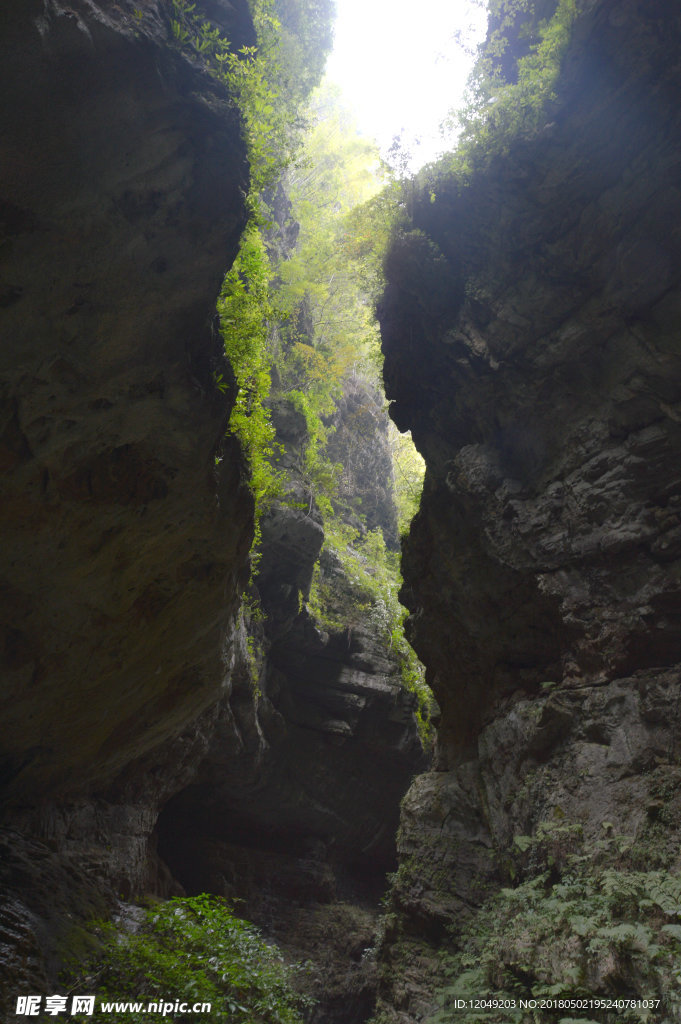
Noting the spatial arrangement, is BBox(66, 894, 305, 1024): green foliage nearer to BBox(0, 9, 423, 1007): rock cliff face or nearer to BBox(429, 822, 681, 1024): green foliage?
BBox(0, 9, 423, 1007): rock cliff face

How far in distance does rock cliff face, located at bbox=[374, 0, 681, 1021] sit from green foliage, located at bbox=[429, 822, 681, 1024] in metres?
0.40

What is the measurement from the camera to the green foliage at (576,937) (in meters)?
4.05

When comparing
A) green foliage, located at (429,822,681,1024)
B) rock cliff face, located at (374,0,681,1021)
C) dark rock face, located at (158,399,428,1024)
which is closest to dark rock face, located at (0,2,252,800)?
rock cliff face, located at (374,0,681,1021)

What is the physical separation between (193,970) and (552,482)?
22.7 ft

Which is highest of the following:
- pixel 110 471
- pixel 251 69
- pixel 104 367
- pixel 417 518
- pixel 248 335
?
pixel 251 69

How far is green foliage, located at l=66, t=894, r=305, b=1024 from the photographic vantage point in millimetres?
5258

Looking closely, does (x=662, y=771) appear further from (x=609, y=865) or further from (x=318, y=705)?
(x=318, y=705)

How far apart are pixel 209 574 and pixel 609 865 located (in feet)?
16.9

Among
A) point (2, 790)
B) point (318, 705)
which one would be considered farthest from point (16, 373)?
point (318, 705)

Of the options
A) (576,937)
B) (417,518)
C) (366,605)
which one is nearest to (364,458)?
(366,605)

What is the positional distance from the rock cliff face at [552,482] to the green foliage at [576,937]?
40 centimetres

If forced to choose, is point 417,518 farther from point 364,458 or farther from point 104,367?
point 364,458

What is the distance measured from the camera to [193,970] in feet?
18.5

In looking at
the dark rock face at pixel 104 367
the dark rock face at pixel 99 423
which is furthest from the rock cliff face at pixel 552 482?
the dark rock face at pixel 104 367
